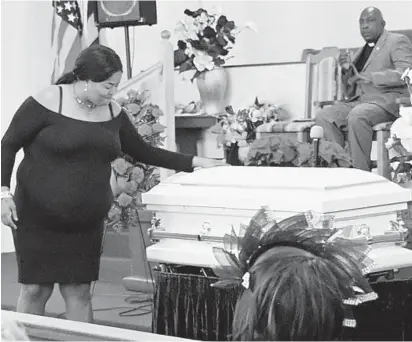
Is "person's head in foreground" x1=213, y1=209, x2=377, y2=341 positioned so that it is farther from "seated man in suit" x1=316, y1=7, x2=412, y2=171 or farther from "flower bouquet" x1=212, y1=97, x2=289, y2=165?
"flower bouquet" x1=212, y1=97, x2=289, y2=165

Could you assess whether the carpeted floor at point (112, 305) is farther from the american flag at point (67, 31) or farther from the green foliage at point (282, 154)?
the american flag at point (67, 31)

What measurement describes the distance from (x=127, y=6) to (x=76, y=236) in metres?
4.37

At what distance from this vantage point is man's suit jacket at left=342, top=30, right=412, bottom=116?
19.0 ft

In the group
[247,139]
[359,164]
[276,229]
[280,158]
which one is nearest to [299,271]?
[276,229]

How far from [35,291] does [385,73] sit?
3.51 meters

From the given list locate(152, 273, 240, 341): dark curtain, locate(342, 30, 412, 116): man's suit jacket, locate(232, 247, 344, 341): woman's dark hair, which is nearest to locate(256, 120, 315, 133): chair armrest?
locate(342, 30, 412, 116): man's suit jacket

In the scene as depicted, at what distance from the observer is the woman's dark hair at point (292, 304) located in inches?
55.4

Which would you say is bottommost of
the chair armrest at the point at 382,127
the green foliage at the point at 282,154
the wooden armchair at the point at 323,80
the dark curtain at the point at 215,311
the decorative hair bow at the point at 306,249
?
the dark curtain at the point at 215,311

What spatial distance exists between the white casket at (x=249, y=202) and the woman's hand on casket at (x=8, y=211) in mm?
552

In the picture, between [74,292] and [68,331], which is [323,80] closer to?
[74,292]

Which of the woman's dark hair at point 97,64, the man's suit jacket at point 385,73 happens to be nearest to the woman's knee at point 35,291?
the woman's dark hair at point 97,64

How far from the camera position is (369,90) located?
6.00m

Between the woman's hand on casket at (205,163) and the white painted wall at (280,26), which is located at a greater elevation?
the white painted wall at (280,26)

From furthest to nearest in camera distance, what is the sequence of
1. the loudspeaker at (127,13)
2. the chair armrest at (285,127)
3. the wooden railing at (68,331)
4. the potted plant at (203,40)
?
1. the loudspeaker at (127,13)
2. the potted plant at (203,40)
3. the chair armrest at (285,127)
4. the wooden railing at (68,331)
